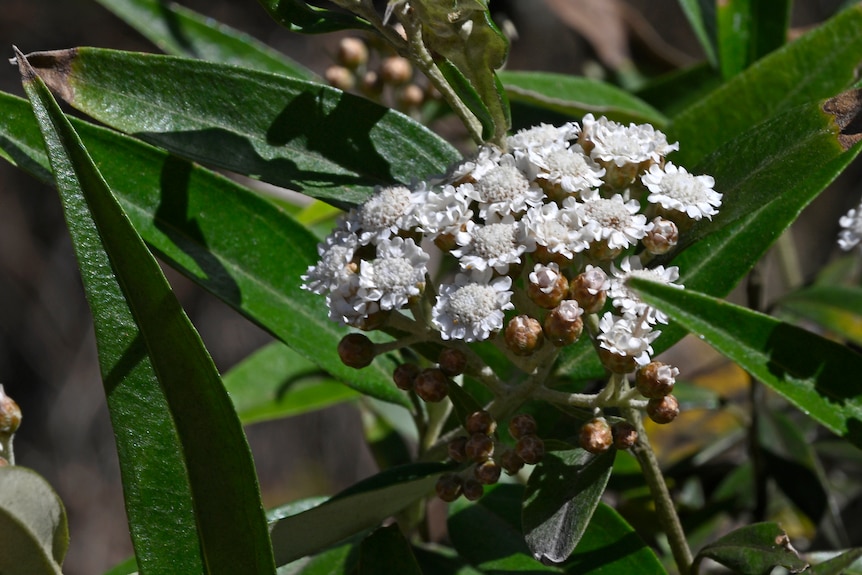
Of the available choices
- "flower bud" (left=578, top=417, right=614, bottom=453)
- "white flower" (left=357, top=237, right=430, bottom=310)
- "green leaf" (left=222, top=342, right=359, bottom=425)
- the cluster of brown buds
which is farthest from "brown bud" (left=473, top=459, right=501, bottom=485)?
"green leaf" (left=222, top=342, right=359, bottom=425)

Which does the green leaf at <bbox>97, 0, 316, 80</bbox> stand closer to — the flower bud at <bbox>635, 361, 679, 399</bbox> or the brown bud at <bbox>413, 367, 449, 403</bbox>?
the brown bud at <bbox>413, 367, 449, 403</bbox>

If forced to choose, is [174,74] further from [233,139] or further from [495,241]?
[495,241]

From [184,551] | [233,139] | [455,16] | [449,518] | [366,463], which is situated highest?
[455,16]

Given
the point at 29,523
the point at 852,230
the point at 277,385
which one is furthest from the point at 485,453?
the point at 277,385

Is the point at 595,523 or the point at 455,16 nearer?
the point at 455,16

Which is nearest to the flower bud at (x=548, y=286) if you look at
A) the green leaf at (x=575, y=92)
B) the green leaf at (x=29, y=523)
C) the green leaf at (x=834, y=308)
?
the green leaf at (x=29, y=523)

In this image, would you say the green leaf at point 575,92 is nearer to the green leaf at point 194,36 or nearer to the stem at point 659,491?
the green leaf at point 194,36

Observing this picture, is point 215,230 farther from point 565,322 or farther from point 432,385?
point 565,322

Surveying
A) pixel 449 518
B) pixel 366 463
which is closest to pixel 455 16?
pixel 449 518
